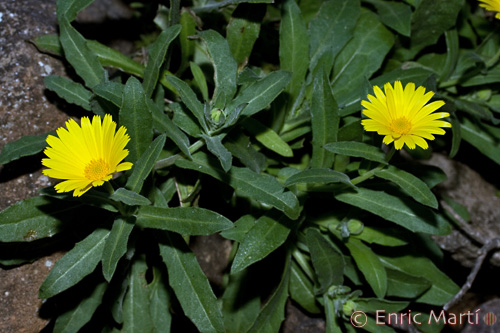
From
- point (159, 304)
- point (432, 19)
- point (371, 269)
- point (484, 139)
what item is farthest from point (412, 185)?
point (159, 304)

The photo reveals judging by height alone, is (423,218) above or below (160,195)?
above

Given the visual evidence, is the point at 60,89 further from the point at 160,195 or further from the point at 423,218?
the point at 423,218

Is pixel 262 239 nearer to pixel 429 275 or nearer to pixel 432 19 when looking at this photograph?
pixel 429 275

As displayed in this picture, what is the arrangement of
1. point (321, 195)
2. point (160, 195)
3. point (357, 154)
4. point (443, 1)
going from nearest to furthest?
point (357, 154), point (160, 195), point (321, 195), point (443, 1)

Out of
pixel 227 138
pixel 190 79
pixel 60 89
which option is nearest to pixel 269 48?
pixel 190 79

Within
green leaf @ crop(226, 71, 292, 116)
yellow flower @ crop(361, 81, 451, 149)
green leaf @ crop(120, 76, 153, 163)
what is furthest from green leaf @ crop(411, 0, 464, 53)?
green leaf @ crop(120, 76, 153, 163)
